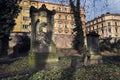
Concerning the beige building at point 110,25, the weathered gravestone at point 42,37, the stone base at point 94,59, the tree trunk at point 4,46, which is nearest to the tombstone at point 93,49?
the stone base at point 94,59

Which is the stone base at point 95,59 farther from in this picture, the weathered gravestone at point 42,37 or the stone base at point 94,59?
the weathered gravestone at point 42,37

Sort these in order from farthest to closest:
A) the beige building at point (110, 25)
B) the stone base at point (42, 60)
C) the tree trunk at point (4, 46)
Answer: the beige building at point (110, 25)
the tree trunk at point (4, 46)
the stone base at point (42, 60)

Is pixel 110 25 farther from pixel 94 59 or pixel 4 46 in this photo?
pixel 94 59

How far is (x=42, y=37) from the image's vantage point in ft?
41.6

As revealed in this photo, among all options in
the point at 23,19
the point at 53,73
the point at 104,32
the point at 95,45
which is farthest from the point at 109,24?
the point at 53,73

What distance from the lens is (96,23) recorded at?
87.0 metres

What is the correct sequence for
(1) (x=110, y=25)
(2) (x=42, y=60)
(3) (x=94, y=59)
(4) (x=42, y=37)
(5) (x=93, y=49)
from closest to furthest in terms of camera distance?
(2) (x=42, y=60) → (4) (x=42, y=37) → (3) (x=94, y=59) → (5) (x=93, y=49) → (1) (x=110, y=25)

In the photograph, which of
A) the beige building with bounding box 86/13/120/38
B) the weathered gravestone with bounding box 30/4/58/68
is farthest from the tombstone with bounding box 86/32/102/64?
the beige building with bounding box 86/13/120/38

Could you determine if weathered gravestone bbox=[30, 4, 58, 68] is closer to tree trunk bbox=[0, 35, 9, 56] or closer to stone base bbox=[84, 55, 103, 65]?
stone base bbox=[84, 55, 103, 65]

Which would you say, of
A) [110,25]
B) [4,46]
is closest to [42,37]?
[4,46]

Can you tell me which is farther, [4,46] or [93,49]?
[4,46]

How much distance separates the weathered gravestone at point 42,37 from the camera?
39.7 feet

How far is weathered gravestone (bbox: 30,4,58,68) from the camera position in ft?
39.7

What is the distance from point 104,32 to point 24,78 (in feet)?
248
